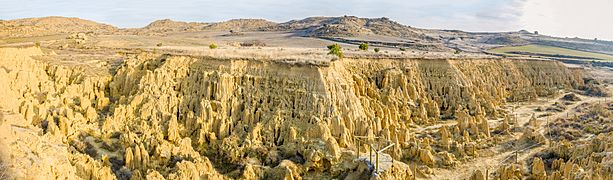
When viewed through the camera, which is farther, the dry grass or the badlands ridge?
the badlands ridge

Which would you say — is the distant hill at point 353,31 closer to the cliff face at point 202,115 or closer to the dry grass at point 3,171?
the cliff face at point 202,115

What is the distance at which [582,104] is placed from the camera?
5603 cm

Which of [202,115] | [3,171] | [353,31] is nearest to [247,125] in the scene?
[202,115]

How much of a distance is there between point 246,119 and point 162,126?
5.31 m

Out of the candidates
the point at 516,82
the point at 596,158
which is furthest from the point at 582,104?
the point at 596,158

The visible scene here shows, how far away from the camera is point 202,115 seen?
3114 centimetres

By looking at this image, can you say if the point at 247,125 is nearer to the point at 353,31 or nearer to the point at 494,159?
the point at 494,159

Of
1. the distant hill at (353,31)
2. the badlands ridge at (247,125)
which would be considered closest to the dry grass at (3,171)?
the badlands ridge at (247,125)

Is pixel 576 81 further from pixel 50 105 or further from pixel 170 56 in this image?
pixel 50 105

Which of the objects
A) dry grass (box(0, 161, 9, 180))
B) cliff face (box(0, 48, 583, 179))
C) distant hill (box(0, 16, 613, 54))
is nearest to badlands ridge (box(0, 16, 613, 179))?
cliff face (box(0, 48, 583, 179))

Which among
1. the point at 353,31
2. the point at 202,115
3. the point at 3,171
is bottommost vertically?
the point at 202,115

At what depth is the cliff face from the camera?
86.6ft

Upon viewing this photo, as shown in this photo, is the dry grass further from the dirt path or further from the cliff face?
the dirt path

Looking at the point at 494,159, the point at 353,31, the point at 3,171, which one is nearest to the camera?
the point at 3,171
